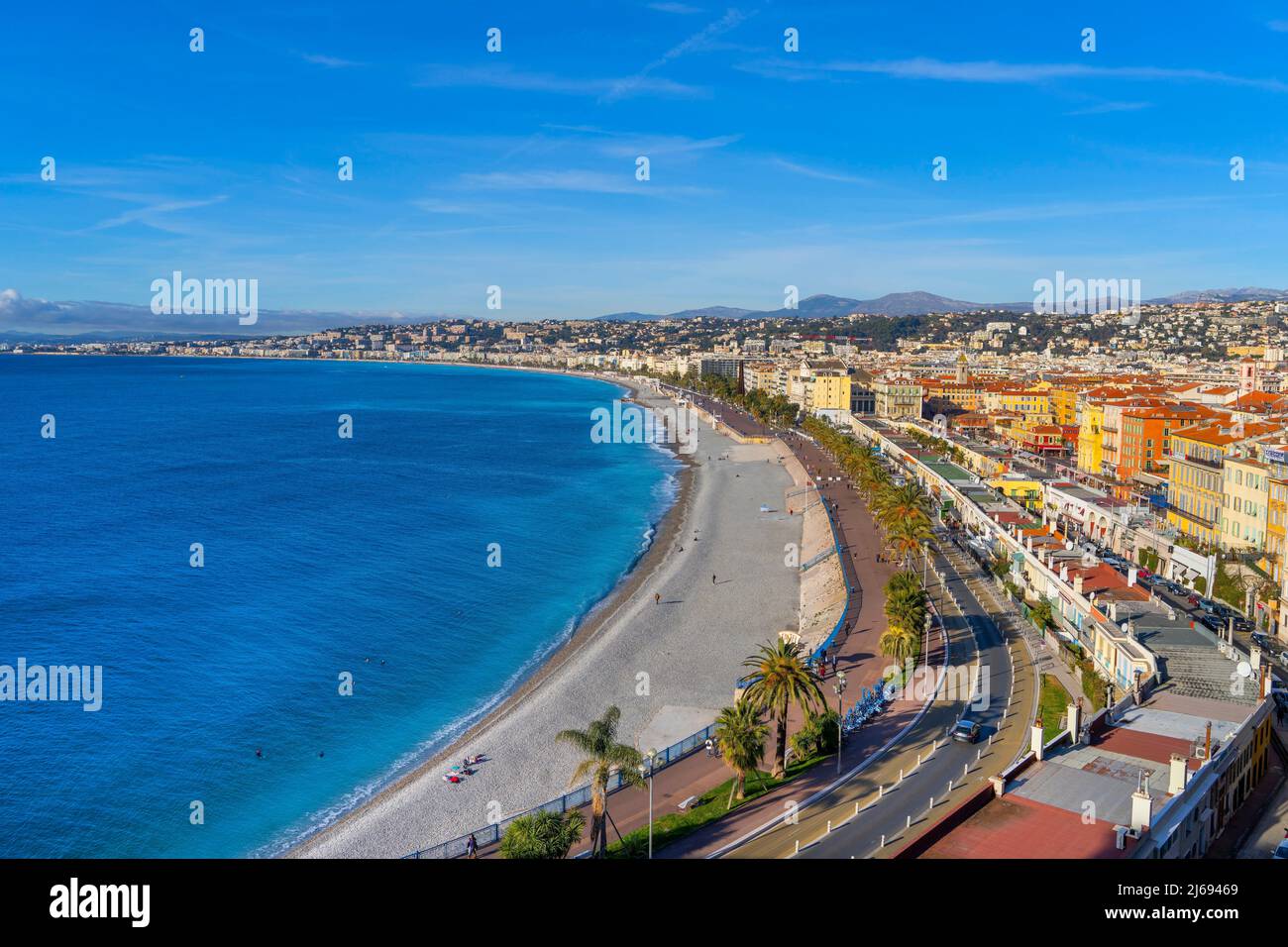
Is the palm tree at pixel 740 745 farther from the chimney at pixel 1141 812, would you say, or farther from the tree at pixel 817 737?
the chimney at pixel 1141 812

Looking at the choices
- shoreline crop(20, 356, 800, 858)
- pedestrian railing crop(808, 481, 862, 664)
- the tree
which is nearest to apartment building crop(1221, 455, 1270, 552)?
pedestrian railing crop(808, 481, 862, 664)

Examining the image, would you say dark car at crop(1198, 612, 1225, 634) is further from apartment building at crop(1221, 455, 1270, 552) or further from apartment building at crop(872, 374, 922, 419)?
apartment building at crop(872, 374, 922, 419)

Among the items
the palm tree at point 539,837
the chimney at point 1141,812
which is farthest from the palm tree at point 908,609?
the chimney at point 1141,812

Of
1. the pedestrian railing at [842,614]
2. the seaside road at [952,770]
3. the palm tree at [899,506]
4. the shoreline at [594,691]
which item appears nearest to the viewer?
the seaside road at [952,770]
